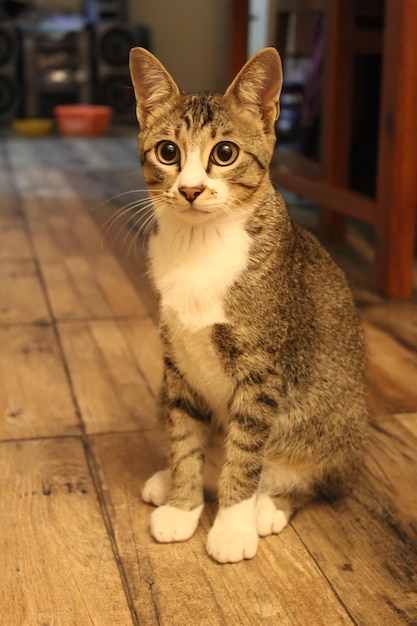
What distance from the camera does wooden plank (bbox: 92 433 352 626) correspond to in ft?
3.78

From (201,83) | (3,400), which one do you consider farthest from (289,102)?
(3,400)

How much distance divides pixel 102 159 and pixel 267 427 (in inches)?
128

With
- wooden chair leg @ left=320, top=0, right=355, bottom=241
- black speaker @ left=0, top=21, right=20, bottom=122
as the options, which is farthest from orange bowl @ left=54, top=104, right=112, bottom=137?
wooden chair leg @ left=320, top=0, right=355, bottom=241

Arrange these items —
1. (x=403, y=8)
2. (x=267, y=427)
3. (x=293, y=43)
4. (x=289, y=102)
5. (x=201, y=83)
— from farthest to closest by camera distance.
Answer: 1. (x=201, y=83)
2. (x=289, y=102)
3. (x=293, y=43)
4. (x=403, y=8)
5. (x=267, y=427)

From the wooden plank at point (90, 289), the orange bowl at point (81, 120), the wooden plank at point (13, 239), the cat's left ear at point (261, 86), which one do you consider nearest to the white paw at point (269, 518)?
the cat's left ear at point (261, 86)

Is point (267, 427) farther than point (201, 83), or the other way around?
point (201, 83)

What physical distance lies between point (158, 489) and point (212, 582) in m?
0.23

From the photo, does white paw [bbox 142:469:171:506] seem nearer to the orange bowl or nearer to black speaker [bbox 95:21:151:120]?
the orange bowl

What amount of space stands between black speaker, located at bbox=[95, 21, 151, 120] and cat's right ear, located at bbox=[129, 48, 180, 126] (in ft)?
13.7

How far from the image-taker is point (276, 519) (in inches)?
53.1

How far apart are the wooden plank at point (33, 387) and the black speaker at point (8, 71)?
3615 mm

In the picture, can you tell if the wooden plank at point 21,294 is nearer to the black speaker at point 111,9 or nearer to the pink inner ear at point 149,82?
the pink inner ear at point 149,82

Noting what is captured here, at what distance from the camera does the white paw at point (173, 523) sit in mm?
1313

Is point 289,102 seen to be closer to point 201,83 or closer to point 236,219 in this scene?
point 201,83
